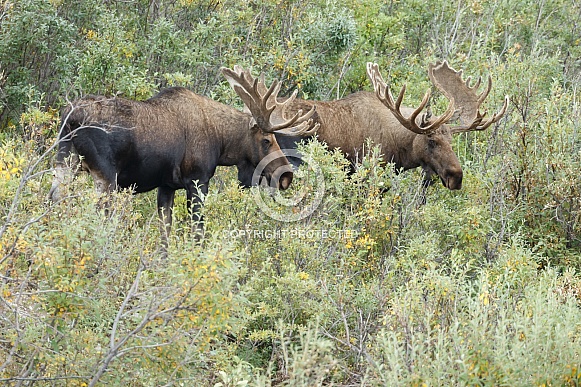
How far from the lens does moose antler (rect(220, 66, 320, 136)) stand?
10.0m

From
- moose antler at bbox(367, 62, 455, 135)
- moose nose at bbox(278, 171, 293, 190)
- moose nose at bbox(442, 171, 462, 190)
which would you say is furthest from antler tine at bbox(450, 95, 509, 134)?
moose nose at bbox(278, 171, 293, 190)

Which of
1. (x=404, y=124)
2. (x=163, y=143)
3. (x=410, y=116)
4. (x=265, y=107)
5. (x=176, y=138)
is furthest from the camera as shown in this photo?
(x=404, y=124)

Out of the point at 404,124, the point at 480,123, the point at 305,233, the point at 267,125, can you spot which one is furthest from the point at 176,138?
the point at 480,123

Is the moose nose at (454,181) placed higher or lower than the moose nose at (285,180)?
higher

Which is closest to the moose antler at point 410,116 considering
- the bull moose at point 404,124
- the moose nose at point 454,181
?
the bull moose at point 404,124

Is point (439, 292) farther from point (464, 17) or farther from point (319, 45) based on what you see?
point (464, 17)

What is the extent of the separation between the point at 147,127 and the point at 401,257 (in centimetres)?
263

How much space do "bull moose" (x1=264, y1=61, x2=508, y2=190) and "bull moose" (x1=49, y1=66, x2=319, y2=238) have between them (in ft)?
1.21

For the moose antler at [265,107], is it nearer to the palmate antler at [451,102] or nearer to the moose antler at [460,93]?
the palmate antler at [451,102]

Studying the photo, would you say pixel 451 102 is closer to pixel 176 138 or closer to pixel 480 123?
pixel 480 123

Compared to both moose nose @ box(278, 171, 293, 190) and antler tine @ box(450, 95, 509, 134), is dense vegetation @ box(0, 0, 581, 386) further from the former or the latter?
moose nose @ box(278, 171, 293, 190)

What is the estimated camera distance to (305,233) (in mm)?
8719

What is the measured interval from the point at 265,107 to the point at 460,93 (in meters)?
→ 2.41

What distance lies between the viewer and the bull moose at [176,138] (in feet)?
29.6
